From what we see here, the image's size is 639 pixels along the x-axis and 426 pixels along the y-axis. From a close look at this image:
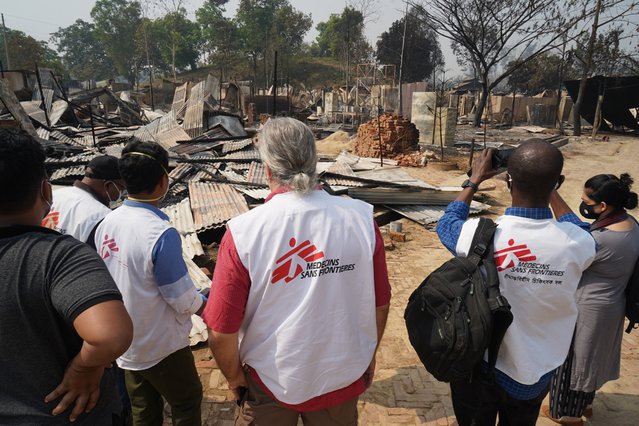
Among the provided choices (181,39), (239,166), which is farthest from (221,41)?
(239,166)

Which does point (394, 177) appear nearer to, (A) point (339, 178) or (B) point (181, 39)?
(A) point (339, 178)

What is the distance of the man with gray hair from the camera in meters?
1.45

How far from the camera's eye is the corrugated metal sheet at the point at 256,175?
27.5 feet

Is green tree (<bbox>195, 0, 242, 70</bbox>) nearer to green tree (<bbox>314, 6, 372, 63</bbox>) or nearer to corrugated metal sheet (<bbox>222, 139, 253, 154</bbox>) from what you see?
green tree (<bbox>314, 6, 372, 63</bbox>)

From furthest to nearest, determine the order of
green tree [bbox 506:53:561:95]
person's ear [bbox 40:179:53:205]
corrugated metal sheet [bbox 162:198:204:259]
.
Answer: green tree [bbox 506:53:561:95] < corrugated metal sheet [bbox 162:198:204:259] < person's ear [bbox 40:179:53:205]

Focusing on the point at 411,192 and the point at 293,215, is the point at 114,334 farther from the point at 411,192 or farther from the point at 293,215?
the point at 411,192

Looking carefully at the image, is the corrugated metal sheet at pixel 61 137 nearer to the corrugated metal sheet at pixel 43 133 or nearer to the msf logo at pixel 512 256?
the corrugated metal sheet at pixel 43 133

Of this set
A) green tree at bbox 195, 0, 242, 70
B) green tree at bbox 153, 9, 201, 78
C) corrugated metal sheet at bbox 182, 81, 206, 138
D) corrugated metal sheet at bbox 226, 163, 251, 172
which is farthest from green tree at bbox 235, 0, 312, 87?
corrugated metal sheet at bbox 226, 163, 251, 172

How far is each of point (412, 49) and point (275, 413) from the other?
44.0 metres

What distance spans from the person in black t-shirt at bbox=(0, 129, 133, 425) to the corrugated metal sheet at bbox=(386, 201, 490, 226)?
6.41m

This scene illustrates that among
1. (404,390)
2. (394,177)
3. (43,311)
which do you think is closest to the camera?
(43,311)

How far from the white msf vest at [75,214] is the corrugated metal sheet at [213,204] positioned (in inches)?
138

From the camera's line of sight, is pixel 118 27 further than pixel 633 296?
Yes

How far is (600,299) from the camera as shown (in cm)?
252
